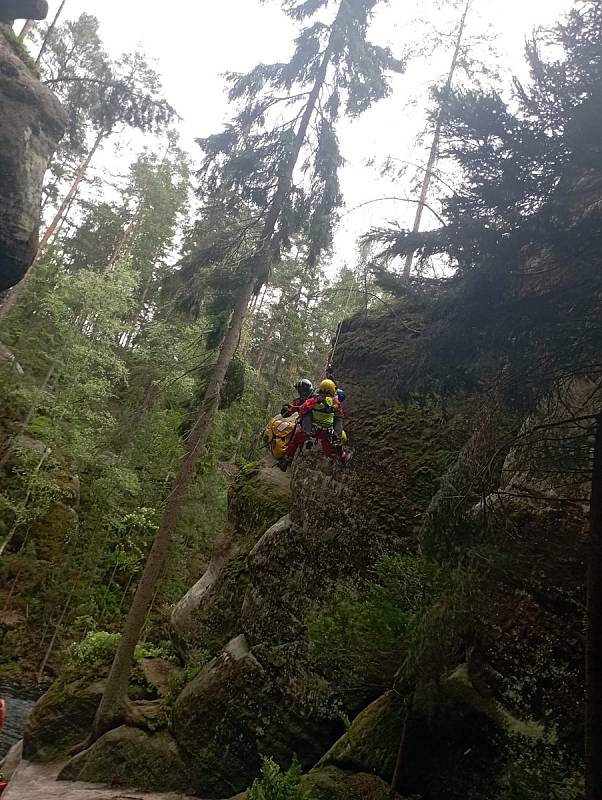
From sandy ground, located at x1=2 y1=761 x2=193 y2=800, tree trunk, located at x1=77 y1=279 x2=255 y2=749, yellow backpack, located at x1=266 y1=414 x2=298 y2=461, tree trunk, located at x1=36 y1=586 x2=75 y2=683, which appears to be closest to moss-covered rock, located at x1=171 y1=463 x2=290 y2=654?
tree trunk, located at x1=77 y1=279 x2=255 y2=749

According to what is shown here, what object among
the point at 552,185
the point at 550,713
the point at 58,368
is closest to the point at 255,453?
the point at 58,368

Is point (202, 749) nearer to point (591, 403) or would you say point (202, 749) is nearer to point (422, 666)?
point (422, 666)

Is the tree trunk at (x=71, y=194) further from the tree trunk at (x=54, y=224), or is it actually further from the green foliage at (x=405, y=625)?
the green foliage at (x=405, y=625)

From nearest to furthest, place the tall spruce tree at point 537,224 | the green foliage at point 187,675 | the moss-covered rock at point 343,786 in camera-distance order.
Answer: the tall spruce tree at point 537,224 < the moss-covered rock at point 343,786 < the green foliage at point 187,675

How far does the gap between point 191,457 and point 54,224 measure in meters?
18.4

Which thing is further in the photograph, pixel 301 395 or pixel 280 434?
pixel 280 434

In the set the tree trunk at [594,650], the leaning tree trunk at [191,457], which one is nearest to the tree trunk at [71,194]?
the leaning tree trunk at [191,457]

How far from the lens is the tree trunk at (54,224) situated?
20330 millimetres

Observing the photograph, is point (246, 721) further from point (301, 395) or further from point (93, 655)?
point (301, 395)

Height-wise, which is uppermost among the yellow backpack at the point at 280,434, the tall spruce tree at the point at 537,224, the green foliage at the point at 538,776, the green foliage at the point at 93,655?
the tall spruce tree at the point at 537,224

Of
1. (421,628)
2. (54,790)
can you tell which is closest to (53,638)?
(54,790)

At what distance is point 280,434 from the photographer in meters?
10.4

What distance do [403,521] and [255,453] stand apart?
16.9 meters

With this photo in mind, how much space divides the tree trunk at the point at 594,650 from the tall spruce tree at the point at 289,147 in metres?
8.34
